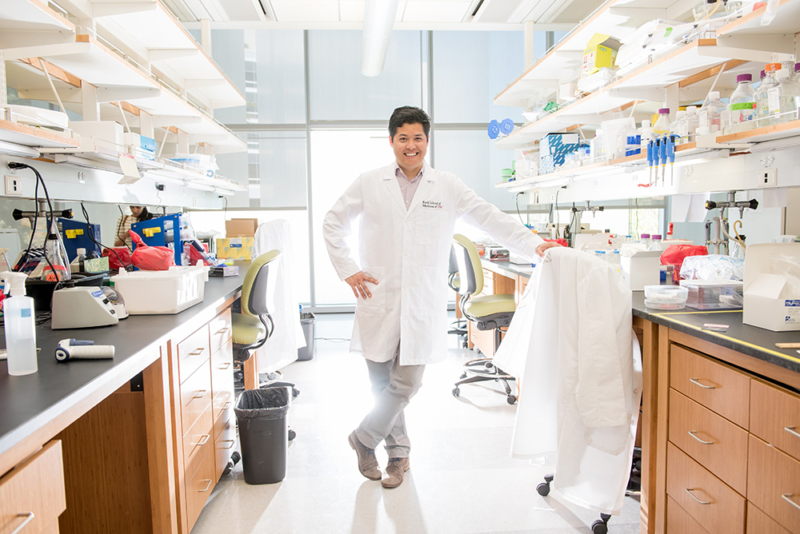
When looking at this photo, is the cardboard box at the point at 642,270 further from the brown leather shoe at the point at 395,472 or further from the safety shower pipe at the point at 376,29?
the safety shower pipe at the point at 376,29

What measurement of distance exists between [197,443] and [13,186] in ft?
3.97

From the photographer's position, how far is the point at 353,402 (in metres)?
3.17

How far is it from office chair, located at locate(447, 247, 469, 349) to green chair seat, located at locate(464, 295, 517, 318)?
0.22m

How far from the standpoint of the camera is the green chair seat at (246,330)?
259 centimetres

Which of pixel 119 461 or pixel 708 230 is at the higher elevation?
pixel 708 230

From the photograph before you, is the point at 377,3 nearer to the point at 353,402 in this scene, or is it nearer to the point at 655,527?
→ the point at 353,402

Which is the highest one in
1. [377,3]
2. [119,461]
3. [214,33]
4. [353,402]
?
[214,33]

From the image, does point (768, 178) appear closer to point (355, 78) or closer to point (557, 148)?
point (557, 148)

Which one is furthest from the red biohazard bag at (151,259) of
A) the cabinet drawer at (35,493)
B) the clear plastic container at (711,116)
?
the clear plastic container at (711,116)

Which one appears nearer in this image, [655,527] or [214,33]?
[655,527]

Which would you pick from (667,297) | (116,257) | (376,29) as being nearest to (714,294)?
(667,297)

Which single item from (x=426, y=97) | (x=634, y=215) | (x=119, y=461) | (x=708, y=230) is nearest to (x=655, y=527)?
(x=708, y=230)

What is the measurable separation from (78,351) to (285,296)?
193 centimetres

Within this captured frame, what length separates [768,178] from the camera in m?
1.94
